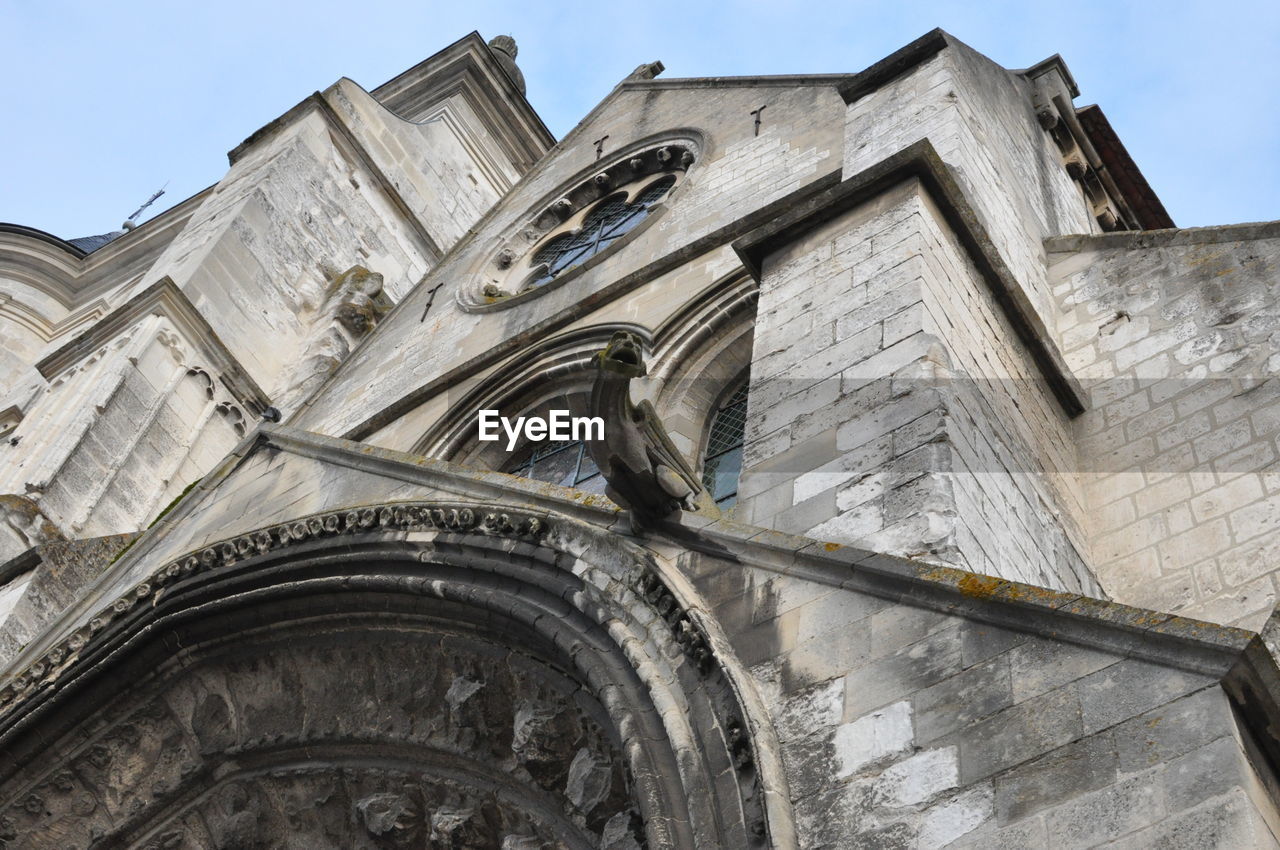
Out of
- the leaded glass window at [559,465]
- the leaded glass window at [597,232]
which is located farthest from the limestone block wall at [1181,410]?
the leaded glass window at [597,232]

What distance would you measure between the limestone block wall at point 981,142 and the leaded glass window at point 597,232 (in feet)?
9.23

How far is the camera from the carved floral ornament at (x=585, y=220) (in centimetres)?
1230

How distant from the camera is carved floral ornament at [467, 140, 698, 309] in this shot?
12.3m

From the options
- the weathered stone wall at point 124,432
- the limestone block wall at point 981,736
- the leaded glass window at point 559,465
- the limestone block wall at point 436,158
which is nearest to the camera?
the limestone block wall at point 981,736

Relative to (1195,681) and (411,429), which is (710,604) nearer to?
(1195,681)

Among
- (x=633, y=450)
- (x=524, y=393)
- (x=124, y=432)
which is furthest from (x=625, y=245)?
(x=633, y=450)

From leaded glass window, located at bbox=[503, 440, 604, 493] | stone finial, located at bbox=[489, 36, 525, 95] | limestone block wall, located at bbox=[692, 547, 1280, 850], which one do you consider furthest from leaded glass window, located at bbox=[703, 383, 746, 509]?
stone finial, located at bbox=[489, 36, 525, 95]

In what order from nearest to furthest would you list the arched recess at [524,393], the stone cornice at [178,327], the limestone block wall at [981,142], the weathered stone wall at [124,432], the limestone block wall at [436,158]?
the limestone block wall at [981,142] → the arched recess at [524,393] → the weathered stone wall at [124,432] → the stone cornice at [178,327] → the limestone block wall at [436,158]

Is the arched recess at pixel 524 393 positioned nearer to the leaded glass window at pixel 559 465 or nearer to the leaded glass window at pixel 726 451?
the leaded glass window at pixel 559 465

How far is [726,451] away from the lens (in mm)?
9000

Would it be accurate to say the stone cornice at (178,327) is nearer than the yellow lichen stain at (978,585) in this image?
No

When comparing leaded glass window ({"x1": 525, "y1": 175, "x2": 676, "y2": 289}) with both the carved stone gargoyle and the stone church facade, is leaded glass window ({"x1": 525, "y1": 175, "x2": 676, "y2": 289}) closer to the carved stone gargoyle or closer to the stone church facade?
the stone church facade

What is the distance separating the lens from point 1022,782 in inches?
167

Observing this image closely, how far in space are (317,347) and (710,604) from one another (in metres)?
10.6
